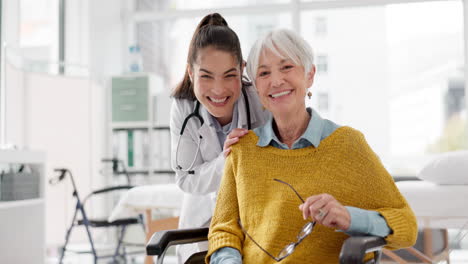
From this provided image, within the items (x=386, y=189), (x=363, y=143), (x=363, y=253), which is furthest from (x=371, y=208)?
(x=363, y=253)

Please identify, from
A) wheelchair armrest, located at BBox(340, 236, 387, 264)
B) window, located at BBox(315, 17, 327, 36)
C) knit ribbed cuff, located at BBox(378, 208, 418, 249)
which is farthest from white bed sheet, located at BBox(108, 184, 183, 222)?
window, located at BBox(315, 17, 327, 36)

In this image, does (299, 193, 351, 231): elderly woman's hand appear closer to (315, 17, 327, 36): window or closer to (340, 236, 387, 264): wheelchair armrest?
(340, 236, 387, 264): wheelchair armrest

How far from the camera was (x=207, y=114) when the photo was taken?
187 cm

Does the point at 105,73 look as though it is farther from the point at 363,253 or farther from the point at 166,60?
the point at 363,253

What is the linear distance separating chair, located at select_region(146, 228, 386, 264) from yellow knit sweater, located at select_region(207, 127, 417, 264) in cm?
5

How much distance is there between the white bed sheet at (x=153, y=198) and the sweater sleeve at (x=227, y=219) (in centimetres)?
169

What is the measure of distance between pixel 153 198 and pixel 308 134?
→ 1993 millimetres

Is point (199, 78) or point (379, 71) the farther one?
point (379, 71)

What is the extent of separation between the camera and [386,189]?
54.4 inches

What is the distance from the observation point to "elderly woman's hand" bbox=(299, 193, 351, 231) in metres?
1.22

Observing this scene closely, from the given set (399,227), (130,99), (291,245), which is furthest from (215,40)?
(130,99)

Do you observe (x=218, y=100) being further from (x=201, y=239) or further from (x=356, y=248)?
(x=356, y=248)

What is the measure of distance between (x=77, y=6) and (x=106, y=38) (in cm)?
42

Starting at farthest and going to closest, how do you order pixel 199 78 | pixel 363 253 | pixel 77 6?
pixel 77 6, pixel 199 78, pixel 363 253
